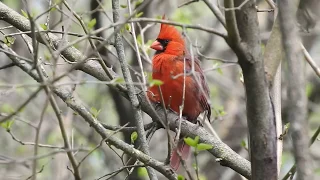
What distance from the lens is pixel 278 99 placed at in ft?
8.90

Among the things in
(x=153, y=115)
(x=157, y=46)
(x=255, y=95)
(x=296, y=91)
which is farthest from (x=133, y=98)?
(x=296, y=91)

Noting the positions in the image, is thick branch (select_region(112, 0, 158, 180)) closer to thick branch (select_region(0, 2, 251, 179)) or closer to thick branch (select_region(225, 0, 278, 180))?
thick branch (select_region(0, 2, 251, 179))

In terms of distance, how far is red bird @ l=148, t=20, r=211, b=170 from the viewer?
12.4 ft

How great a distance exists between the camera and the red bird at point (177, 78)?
3.78 meters

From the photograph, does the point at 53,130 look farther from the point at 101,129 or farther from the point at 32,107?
the point at 101,129

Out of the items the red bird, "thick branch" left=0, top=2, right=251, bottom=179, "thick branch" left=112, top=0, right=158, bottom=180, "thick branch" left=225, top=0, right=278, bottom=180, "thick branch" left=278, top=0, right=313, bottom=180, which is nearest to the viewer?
"thick branch" left=278, top=0, right=313, bottom=180

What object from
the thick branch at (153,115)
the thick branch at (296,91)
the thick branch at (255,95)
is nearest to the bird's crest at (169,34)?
the thick branch at (153,115)

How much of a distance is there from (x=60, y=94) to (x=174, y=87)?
1.20 meters

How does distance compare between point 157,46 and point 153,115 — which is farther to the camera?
point 157,46

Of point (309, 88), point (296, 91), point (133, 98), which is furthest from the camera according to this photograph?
point (309, 88)

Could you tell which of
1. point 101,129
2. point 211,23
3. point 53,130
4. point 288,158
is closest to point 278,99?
point 101,129

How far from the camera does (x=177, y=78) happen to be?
12.4ft

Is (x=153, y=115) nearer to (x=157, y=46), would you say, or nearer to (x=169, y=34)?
(x=157, y=46)

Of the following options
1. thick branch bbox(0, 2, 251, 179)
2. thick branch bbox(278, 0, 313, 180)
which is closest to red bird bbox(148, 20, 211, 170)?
thick branch bbox(0, 2, 251, 179)
